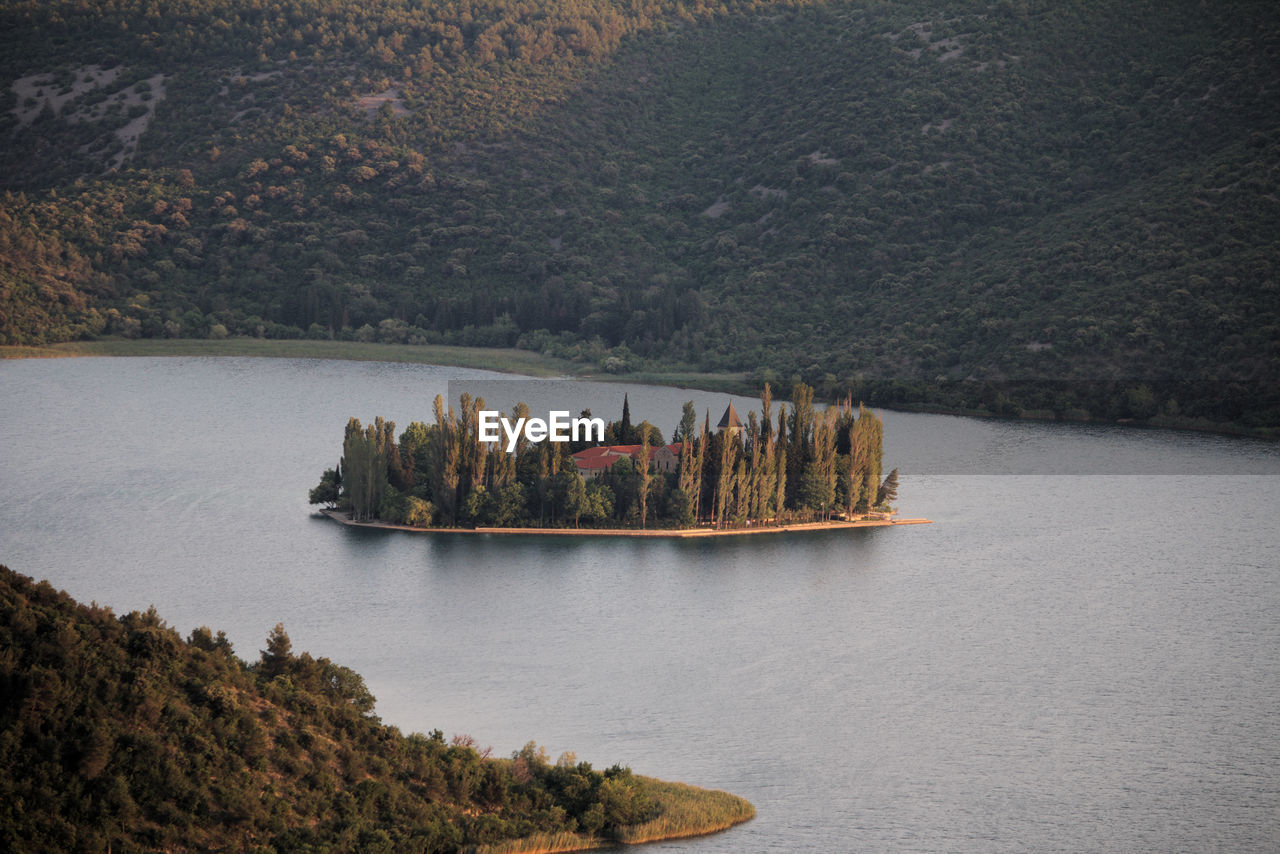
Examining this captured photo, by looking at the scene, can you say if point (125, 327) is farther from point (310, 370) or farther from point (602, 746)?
point (602, 746)

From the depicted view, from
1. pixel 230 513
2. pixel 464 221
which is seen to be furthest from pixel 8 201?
pixel 230 513

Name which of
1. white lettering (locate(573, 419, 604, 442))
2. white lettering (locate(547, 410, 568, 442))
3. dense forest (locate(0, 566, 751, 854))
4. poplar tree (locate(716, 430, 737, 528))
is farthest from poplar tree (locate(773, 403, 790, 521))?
dense forest (locate(0, 566, 751, 854))

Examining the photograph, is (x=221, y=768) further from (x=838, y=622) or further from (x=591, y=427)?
(x=591, y=427)

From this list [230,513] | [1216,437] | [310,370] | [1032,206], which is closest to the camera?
[230,513]

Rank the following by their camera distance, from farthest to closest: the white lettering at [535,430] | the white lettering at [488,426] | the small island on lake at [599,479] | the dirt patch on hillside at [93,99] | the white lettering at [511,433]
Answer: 1. the dirt patch on hillside at [93,99]
2. the white lettering at [535,430]
3. the white lettering at [511,433]
4. the small island on lake at [599,479]
5. the white lettering at [488,426]

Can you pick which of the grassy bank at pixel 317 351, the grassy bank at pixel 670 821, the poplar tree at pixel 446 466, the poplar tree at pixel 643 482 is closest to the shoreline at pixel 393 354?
the grassy bank at pixel 317 351

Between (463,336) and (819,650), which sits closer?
(819,650)

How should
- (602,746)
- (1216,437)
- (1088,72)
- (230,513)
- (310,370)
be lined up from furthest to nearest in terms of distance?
(1088,72), (310,370), (1216,437), (230,513), (602,746)

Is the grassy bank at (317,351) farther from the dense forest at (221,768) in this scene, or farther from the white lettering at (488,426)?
the dense forest at (221,768)
